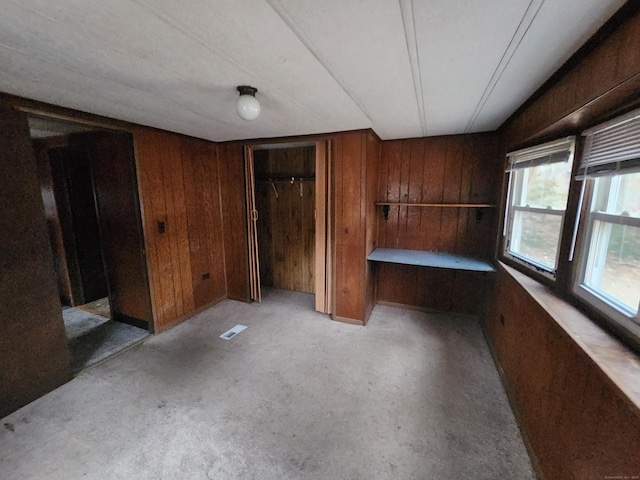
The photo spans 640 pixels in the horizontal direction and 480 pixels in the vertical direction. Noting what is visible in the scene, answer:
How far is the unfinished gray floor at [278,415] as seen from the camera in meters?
1.44

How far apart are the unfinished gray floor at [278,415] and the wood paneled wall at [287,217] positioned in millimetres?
1426

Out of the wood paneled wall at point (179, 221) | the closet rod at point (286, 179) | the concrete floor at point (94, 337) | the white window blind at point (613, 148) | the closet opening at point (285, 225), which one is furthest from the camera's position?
the closet rod at point (286, 179)

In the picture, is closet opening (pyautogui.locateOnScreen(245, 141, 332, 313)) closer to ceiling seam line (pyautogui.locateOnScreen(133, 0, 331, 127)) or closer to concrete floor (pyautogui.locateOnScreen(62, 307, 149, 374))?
concrete floor (pyautogui.locateOnScreen(62, 307, 149, 374))

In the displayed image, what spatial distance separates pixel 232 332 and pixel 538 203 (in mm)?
3018

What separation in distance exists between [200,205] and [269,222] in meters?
1.07

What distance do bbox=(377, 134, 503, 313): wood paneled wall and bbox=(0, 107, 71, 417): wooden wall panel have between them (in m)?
3.18

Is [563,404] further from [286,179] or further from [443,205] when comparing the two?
[286,179]

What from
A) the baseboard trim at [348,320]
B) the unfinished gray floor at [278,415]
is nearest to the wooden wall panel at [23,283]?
the unfinished gray floor at [278,415]

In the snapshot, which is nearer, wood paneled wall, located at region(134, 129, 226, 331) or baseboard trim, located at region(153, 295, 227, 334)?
wood paneled wall, located at region(134, 129, 226, 331)

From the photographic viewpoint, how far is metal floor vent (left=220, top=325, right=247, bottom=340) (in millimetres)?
2760

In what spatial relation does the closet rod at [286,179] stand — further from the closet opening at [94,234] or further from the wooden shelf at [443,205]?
the closet opening at [94,234]

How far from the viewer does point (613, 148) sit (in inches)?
46.6

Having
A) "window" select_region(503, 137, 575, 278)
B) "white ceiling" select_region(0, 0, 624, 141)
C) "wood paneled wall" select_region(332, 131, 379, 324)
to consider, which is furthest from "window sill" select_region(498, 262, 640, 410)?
"wood paneled wall" select_region(332, 131, 379, 324)

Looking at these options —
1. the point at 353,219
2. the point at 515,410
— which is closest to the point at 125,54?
the point at 353,219
